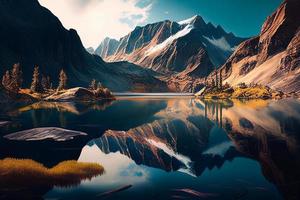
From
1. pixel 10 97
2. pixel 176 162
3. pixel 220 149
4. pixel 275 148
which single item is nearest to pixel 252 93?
pixel 10 97

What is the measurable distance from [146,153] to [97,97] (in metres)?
123

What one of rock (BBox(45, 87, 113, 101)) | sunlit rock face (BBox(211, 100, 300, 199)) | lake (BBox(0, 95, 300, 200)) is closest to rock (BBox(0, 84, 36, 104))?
rock (BBox(45, 87, 113, 101))

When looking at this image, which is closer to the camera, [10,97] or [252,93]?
[10,97]

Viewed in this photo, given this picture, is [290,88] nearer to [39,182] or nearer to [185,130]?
[185,130]

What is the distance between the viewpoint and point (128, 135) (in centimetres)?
4334

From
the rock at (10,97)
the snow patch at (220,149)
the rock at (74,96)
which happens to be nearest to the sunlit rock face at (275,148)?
the snow patch at (220,149)

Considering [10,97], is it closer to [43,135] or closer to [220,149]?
[43,135]

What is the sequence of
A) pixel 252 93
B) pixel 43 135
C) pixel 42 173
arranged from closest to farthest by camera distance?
1. pixel 42 173
2. pixel 43 135
3. pixel 252 93

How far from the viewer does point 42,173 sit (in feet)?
A: 73.1

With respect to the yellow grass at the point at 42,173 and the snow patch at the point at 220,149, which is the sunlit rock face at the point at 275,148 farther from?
the yellow grass at the point at 42,173

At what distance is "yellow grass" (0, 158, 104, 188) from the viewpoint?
20.4 meters

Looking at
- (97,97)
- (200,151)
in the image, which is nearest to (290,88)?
(97,97)

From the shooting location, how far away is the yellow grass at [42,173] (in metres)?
20.4

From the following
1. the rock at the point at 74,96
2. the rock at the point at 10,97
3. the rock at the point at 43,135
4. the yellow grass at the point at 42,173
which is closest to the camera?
the yellow grass at the point at 42,173
